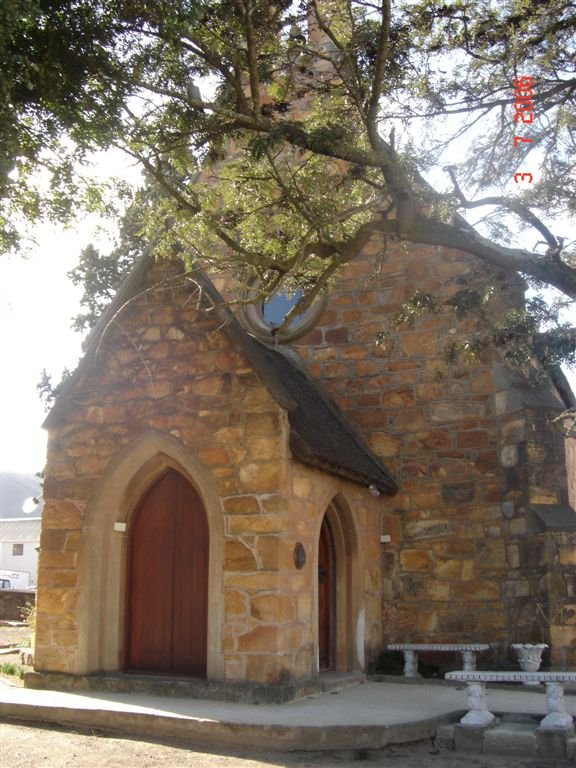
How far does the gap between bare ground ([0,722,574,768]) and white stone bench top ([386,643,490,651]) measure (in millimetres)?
3061

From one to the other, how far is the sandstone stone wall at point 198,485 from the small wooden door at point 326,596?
22 centimetres

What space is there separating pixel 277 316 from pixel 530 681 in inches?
280

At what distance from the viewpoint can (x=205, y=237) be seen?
30.5ft

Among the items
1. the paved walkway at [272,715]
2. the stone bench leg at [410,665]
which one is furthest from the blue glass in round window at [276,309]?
the paved walkway at [272,715]

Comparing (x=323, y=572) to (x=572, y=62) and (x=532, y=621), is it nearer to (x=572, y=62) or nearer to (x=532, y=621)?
(x=532, y=621)

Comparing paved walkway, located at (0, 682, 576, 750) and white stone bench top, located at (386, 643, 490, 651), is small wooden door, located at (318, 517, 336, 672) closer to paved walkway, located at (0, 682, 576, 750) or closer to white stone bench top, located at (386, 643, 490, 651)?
white stone bench top, located at (386, 643, 490, 651)

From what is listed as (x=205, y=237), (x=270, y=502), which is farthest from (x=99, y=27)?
(x=270, y=502)

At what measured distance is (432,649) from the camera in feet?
33.7

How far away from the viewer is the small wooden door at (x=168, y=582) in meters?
9.26

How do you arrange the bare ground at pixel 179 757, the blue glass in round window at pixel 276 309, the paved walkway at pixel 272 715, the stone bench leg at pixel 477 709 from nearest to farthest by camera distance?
the bare ground at pixel 179 757 → the paved walkway at pixel 272 715 → the stone bench leg at pixel 477 709 → the blue glass in round window at pixel 276 309

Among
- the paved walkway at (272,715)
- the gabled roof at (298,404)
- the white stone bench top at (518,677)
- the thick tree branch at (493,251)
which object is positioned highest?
the thick tree branch at (493,251)

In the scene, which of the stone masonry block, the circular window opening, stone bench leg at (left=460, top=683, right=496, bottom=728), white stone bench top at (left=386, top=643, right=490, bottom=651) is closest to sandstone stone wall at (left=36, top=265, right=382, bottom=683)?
white stone bench top at (left=386, top=643, right=490, bottom=651)

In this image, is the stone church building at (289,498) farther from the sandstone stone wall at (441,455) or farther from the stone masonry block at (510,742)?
the stone masonry block at (510,742)
